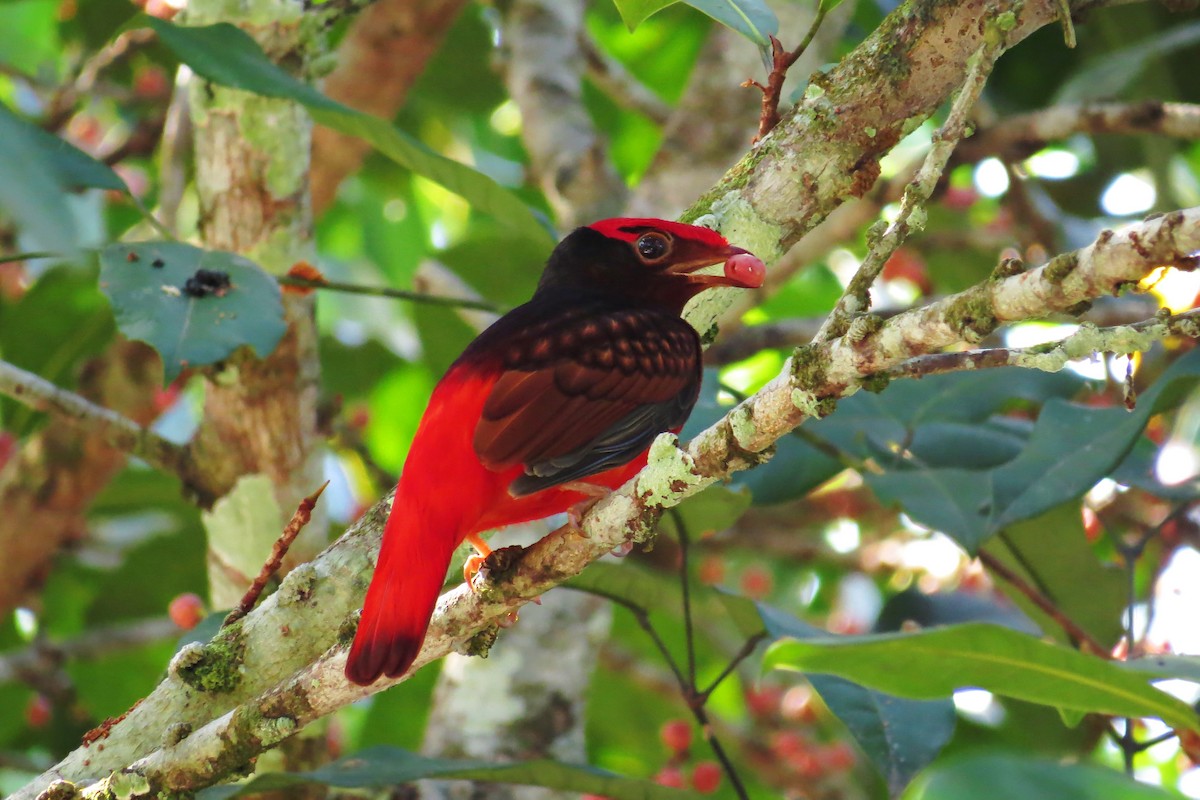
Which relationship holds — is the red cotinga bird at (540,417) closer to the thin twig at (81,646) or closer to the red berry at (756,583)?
the thin twig at (81,646)

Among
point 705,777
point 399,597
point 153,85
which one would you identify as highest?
point 153,85

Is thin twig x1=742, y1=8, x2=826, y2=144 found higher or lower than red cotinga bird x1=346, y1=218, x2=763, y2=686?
higher

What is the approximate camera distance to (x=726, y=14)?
2.53m

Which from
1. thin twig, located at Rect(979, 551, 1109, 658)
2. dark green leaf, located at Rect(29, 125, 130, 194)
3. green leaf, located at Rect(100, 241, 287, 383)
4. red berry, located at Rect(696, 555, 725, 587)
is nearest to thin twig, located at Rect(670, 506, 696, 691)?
thin twig, located at Rect(979, 551, 1109, 658)

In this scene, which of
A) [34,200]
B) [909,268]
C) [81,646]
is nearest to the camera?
[34,200]

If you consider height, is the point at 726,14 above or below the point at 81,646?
above

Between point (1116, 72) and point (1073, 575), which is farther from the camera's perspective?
point (1116, 72)

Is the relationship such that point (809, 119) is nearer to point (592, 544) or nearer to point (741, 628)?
point (592, 544)

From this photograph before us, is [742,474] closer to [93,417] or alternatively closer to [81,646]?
[93,417]

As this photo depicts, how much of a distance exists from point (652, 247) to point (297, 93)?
86 cm

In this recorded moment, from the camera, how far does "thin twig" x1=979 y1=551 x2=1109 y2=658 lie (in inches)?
123

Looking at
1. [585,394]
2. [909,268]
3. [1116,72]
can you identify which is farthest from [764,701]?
[585,394]

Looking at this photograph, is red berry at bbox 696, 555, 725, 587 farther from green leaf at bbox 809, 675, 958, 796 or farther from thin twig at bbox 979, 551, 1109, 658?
green leaf at bbox 809, 675, 958, 796

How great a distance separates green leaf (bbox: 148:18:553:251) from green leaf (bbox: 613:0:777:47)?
28.7 inches
